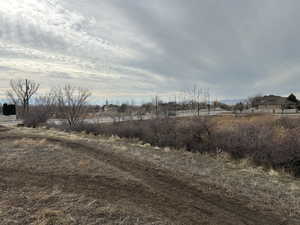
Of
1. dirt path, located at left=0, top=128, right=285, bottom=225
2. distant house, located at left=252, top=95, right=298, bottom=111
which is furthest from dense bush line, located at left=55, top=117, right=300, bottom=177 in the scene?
distant house, located at left=252, top=95, right=298, bottom=111

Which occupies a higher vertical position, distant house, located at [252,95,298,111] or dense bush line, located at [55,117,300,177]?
distant house, located at [252,95,298,111]

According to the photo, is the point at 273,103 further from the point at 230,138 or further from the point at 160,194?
the point at 160,194

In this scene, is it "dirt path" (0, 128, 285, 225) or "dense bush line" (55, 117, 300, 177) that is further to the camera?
"dense bush line" (55, 117, 300, 177)

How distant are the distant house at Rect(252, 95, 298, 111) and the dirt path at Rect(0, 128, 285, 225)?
60.1m

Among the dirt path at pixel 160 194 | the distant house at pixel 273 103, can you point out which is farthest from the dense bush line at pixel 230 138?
the distant house at pixel 273 103

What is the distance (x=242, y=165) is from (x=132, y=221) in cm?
539

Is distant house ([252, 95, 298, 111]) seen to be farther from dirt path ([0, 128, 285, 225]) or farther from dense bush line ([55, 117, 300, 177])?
dirt path ([0, 128, 285, 225])

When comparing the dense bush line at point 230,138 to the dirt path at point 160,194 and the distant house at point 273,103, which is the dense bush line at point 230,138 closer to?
the dirt path at point 160,194

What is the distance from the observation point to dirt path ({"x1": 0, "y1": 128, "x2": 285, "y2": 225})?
3121 mm

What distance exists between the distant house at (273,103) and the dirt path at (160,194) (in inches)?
2367

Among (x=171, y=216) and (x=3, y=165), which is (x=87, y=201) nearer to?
(x=171, y=216)

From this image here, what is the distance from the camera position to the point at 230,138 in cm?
927

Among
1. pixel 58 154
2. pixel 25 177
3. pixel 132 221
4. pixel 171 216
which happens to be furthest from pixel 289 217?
pixel 58 154

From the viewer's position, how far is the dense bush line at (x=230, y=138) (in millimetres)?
7246
